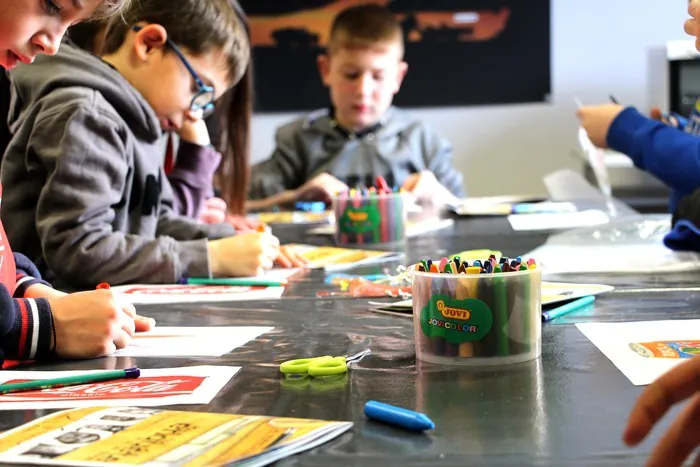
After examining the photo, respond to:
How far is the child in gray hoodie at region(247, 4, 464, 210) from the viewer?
296 cm

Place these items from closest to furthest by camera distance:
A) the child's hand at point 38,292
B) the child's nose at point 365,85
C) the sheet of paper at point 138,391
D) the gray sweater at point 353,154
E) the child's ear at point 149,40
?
the sheet of paper at point 138,391, the child's hand at point 38,292, the child's ear at point 149,40, the child's nose at point 365,85, the gray sweater at point 353,154

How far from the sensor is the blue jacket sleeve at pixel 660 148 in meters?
1.66

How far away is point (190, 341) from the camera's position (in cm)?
93

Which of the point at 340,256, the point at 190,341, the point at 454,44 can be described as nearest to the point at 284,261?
the point at 340,256

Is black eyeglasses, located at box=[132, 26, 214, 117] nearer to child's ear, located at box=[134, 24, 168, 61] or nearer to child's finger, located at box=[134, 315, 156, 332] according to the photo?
child's ear, located at box=[134, 24, 168, 61]

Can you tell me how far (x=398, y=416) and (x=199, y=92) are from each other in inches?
44.7

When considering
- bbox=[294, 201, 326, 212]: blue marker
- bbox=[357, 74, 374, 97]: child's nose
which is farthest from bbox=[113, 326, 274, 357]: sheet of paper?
bbox=[357, 74, 374, 97]: child's nose

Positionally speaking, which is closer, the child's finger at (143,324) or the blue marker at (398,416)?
the blue marker at (398,416)

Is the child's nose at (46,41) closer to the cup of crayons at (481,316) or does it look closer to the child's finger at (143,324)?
the child's finger at (143,324)

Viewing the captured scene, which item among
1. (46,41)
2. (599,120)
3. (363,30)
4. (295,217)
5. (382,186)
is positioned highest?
(363,30)

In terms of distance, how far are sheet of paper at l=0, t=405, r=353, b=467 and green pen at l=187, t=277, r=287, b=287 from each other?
642 millimetres

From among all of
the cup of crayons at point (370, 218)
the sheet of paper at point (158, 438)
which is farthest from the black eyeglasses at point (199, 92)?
the sheet of paper at point (158, 438)

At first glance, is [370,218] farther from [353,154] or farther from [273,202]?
[353,154]

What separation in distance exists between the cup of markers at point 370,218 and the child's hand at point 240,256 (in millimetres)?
372
